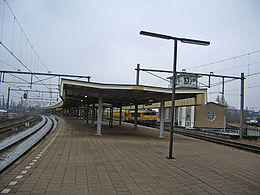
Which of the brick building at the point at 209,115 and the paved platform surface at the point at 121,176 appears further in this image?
the brick building at the point at 209,115

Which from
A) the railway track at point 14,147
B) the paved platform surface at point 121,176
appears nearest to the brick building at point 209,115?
the railway track at point 14,147

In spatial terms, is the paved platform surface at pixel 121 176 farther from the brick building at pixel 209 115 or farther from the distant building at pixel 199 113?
the brick building at pixel 209 115

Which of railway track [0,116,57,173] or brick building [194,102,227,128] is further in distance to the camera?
brick building [194,102,227,128]

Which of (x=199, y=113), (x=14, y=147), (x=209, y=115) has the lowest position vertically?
(x=14, y=147)

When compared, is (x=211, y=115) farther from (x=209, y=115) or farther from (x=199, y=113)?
(x=199, y=113)

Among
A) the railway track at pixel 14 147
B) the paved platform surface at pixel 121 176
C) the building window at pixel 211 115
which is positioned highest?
the building window at pixel 211 115

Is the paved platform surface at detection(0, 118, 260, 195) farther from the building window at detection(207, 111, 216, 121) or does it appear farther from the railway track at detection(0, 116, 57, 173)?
the building window at detection(207, 111, 216, 121)

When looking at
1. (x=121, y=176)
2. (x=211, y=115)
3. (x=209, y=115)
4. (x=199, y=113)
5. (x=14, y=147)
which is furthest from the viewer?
(x=211, y=115)

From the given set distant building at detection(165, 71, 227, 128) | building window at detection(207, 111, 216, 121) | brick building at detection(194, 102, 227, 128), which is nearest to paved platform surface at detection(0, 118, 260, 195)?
distant building at detection(165, 71, 227, 128)

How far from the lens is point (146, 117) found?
3509 cm

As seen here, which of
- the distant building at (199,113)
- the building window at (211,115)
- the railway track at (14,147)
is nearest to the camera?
the railway track at (14,147)

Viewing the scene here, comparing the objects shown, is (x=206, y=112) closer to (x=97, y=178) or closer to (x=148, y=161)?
(x=148, y=161)

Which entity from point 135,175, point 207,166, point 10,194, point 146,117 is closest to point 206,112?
point 146,117

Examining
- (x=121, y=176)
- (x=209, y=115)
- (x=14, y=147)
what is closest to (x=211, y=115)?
(x=209, y=115)
